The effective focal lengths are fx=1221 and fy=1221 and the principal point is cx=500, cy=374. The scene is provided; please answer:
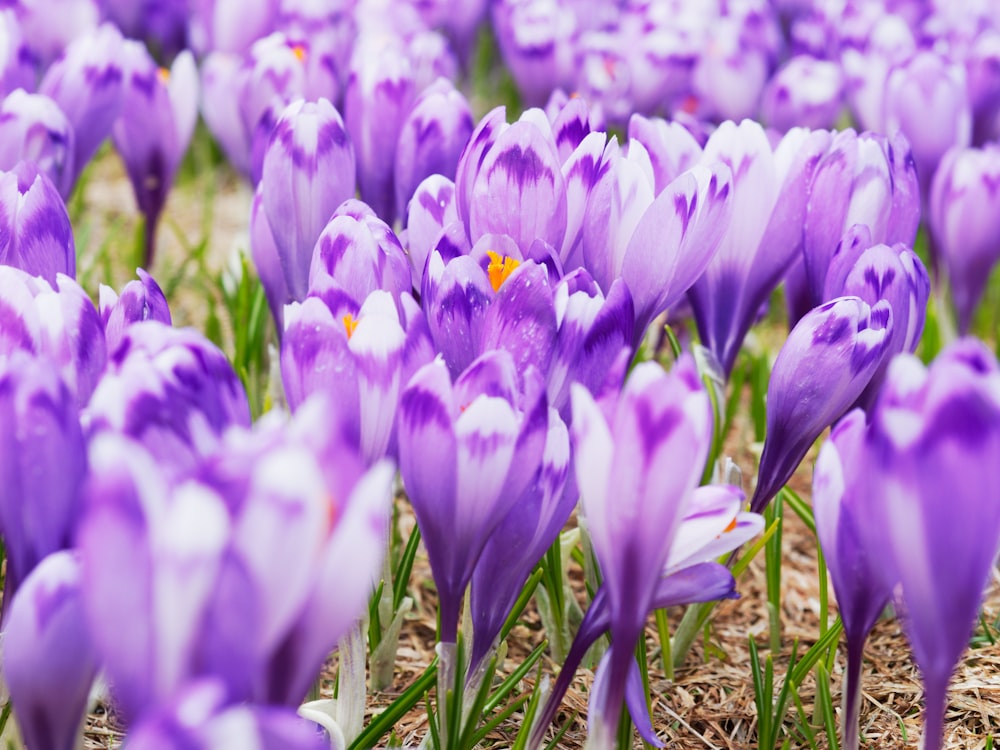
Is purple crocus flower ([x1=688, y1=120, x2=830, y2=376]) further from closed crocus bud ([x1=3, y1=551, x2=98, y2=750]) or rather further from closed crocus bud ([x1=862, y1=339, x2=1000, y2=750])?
closed crocus bud ([x1=3, y1=551, x2=98, y2=750])

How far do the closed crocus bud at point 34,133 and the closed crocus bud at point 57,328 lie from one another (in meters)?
0.63

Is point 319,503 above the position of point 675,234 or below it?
below

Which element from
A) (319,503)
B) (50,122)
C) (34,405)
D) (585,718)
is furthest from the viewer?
(50,122)

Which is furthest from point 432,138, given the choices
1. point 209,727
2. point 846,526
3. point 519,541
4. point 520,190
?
point 209,727

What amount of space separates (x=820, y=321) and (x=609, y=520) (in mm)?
443

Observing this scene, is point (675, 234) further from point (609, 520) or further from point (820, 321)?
point (609, 520)

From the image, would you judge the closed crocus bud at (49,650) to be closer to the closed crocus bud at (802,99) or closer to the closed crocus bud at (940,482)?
the closed crocus bud at (940,482)

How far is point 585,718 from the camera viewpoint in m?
1.48

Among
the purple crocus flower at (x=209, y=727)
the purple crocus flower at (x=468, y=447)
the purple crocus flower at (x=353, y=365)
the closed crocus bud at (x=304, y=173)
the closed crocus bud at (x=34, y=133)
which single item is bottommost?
the purple crocus flower at (x=209, y=727)

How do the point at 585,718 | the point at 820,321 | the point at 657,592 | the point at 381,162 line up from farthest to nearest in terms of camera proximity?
the point at 381,162
the point at 585,718
the point at 820,321
the point at 657,592

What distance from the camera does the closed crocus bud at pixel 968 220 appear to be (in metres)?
1.98

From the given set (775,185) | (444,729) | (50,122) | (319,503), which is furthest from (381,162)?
(319,503)

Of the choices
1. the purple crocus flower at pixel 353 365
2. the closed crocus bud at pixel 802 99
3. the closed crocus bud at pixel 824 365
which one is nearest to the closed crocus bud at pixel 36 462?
the purple crocus flower at pixel 353 365

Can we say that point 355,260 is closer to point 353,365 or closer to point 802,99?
point 353,365
